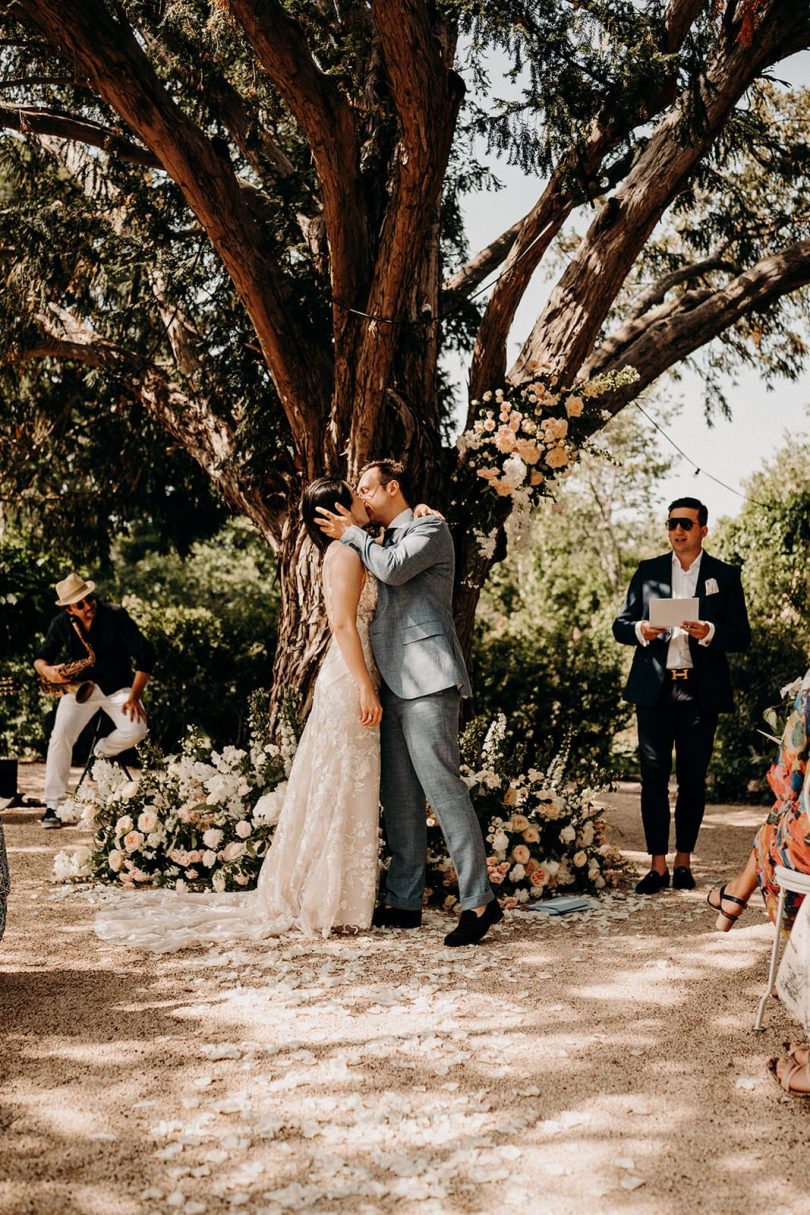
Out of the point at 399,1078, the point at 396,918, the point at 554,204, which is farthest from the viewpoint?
the point at 554,204

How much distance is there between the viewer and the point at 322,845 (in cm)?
487

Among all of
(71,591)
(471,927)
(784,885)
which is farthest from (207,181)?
(784,885)

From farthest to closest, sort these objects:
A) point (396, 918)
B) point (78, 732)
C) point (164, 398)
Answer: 1. point (78, 732)
2. point (164, 398)
3. point (396, 918)

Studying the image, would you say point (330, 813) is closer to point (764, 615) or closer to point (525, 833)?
point (525, 833)

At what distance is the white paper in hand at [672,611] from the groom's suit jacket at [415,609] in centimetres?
133

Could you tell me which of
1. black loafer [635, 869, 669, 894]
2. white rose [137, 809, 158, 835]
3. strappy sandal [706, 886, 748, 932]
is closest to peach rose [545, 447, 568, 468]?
black loafer [635, 869, 669, 894]

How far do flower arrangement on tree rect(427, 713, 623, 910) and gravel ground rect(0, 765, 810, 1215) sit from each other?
1.96 feet

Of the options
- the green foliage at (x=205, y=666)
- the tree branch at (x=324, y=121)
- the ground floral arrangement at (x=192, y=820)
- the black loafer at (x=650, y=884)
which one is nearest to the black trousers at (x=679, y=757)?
the black loafer at (x=650, y=884)

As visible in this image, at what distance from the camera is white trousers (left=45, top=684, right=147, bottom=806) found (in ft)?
25.2

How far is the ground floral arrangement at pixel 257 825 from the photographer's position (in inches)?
217

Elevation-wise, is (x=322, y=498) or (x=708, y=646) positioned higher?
→ (x=322, y=498)

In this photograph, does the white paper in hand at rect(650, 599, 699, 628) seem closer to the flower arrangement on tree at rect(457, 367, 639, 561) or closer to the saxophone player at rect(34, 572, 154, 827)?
the flower arrangement on tree at rect(457, 367, 639, 561)

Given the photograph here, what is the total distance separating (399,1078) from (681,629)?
318cm

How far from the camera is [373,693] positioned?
15.7 feet
